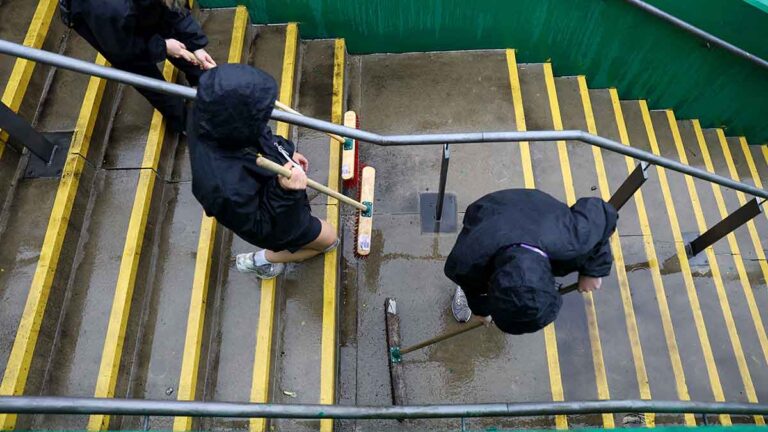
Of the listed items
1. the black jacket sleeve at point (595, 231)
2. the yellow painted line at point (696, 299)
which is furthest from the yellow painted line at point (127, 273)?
the yellow painted line at point (696, 299)

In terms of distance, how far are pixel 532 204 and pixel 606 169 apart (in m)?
2.33

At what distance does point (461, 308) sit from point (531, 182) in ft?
3.86

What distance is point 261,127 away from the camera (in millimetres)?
2180

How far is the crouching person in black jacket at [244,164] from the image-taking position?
2.05 meters

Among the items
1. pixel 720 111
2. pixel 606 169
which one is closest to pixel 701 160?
pixel 720 111

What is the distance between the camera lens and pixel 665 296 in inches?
157

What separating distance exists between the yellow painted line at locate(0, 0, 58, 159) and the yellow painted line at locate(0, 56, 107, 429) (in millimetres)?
366

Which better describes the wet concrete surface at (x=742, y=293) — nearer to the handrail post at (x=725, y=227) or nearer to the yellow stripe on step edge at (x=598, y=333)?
the handrail post at (x=725, y=227)

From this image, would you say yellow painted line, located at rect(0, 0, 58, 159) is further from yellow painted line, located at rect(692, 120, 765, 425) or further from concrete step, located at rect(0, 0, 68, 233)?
yellow painted line, located at rect(692, 120, 765, 425)

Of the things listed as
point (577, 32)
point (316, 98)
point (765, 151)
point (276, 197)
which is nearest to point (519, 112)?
point (577, 32)

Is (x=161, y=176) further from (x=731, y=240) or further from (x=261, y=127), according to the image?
(x=731, y=240)

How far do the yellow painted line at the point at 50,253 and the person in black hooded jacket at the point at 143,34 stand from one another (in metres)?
0.47

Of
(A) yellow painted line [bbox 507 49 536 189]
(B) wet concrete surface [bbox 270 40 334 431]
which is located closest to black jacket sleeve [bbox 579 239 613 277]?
(A) yellow painted line [bbox 507 49 536 189]

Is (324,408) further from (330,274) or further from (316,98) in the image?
(316,98)
